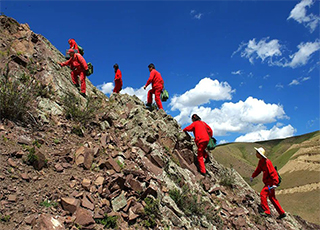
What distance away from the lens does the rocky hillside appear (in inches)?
169

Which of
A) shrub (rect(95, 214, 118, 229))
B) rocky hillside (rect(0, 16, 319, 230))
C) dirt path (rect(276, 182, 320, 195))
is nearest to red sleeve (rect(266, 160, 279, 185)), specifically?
rocky hillside (rect(0, 16, 319, 230))

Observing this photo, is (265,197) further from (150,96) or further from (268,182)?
(150,96)

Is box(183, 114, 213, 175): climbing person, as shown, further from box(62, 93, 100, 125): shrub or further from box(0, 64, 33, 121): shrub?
box(0, 64, 33, 121): shrub

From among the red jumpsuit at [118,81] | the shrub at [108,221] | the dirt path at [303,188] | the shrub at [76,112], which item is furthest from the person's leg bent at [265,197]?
the dirt path at [303,188]

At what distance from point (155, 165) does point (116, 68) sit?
8.57 m

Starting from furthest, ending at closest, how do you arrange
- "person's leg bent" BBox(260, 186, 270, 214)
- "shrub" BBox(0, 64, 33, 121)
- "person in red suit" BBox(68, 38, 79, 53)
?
"person in red suit" BBox(68, 38, 79, 53) < "person's leg bent" BBox(260, 186, 270, 214) < "shrub" BBox(0, 64, 33, 121)

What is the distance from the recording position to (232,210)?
711cm

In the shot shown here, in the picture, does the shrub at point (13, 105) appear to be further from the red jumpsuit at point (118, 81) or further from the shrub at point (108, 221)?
the red jumpsuit at point (118, 81)

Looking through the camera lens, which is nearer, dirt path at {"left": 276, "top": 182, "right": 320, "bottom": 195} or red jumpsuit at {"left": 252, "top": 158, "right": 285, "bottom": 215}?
red jumpsuit at {"left": 252, "top": 158, "right": 285, "bottom": 215}

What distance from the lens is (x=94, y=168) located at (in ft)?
18.4

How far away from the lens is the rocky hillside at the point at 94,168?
4297 mm

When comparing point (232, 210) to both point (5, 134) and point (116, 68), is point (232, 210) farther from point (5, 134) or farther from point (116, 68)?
point (116, 68)

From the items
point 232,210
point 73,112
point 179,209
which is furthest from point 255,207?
point 73,112

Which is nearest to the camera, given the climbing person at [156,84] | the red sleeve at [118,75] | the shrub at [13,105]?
the shrub at [13,105]
